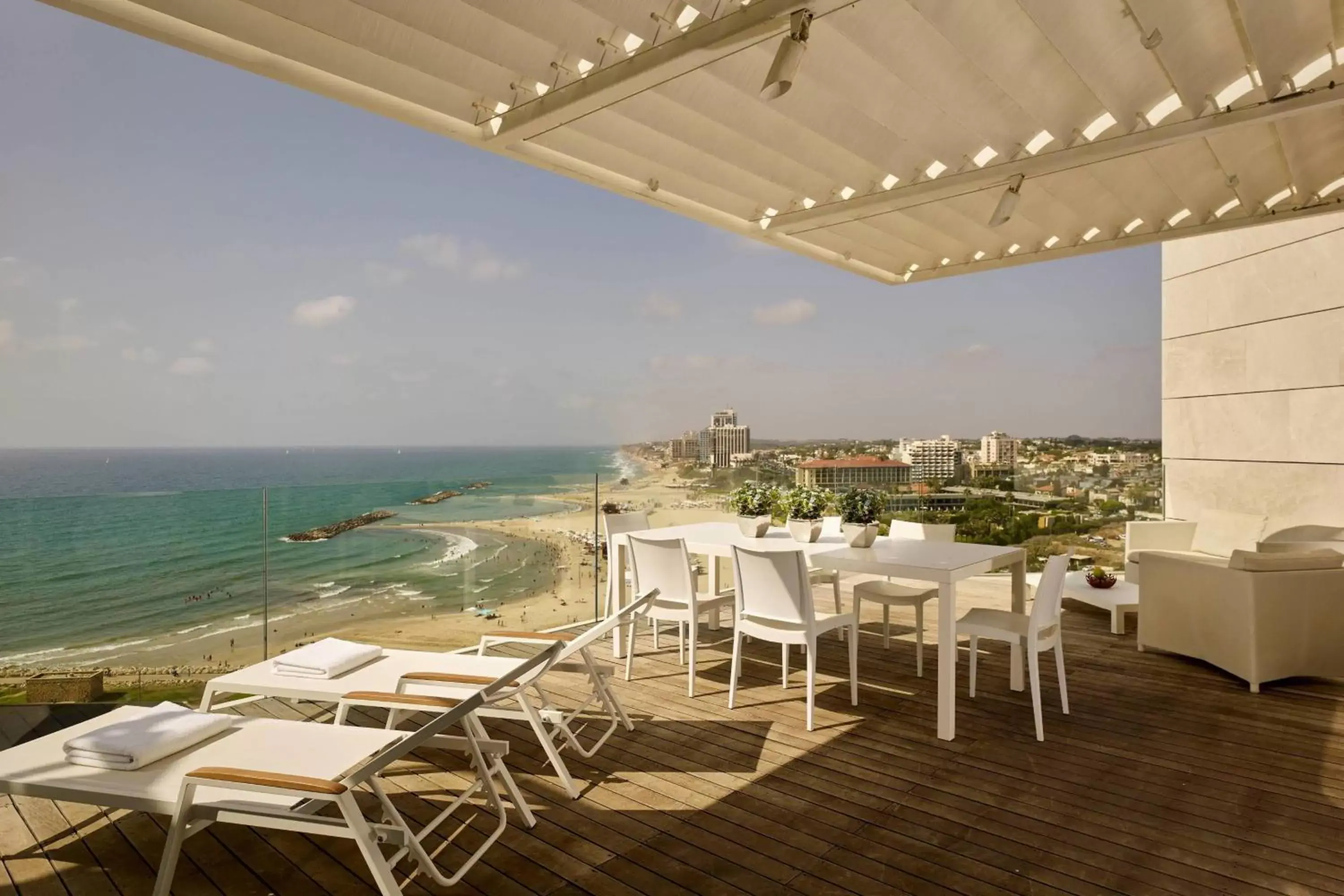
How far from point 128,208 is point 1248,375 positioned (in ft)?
146

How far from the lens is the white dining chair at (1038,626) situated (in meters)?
3.84

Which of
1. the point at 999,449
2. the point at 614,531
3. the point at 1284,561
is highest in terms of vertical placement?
the point at 999,449

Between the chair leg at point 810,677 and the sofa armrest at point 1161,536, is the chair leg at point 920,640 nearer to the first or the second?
the chair leg at point 810,677

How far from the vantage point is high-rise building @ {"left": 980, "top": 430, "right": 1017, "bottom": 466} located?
9.08 m

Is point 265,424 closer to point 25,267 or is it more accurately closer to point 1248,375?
point 25,267

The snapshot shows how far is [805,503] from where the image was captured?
5.77m

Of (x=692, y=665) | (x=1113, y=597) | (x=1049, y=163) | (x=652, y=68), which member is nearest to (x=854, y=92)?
(x=652, y=68)

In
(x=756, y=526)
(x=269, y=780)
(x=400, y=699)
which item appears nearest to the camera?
(x=269, y=780)

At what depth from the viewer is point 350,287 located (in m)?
41.0

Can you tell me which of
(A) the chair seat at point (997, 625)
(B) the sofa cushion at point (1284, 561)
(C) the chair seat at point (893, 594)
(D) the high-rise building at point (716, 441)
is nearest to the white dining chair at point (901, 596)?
(C) the chair seat at point (893, 594)

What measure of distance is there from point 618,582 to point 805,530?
1.38 metres

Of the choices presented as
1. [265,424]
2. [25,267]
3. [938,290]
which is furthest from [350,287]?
[938,290]

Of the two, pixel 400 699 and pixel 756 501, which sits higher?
pixel 756 501

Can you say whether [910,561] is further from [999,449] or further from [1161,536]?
[999,449]
